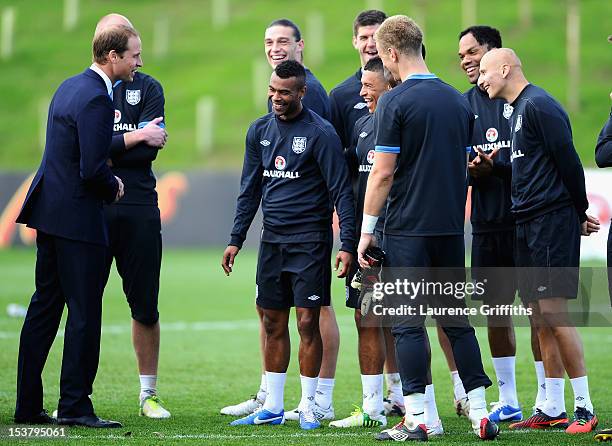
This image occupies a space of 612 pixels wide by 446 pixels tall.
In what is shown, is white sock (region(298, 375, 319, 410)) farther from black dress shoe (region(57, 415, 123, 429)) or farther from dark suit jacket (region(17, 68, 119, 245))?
dark suit jacket (region(17, 68, 119, 245))

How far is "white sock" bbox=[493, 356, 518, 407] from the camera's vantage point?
8438mm

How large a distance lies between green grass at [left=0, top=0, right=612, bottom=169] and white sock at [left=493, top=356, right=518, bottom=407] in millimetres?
26137

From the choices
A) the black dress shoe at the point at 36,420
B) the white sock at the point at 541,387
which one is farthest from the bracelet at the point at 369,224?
the black dress shoe at the point at 36,420

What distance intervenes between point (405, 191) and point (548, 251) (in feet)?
3.70

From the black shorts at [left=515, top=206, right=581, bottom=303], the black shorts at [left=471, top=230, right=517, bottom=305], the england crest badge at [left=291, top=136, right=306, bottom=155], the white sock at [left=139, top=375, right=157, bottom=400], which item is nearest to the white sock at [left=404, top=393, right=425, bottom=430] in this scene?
the black shorts at [left=515, top=206, right=581, bottom=303]

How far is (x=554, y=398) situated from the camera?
7.96 meters

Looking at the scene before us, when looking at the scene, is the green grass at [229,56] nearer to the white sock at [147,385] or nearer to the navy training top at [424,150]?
the white sock at [147,385]

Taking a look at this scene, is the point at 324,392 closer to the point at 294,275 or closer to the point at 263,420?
the point at 263,420

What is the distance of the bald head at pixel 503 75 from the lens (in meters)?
7.86

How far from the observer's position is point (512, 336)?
28.6 ft

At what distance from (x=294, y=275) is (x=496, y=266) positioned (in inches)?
63.6

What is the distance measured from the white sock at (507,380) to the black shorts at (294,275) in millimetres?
1491

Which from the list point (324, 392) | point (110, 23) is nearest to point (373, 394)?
point (324, 392)

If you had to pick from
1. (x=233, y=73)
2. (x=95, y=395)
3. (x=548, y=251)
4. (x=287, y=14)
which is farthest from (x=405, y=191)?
(x=287, y=14)
